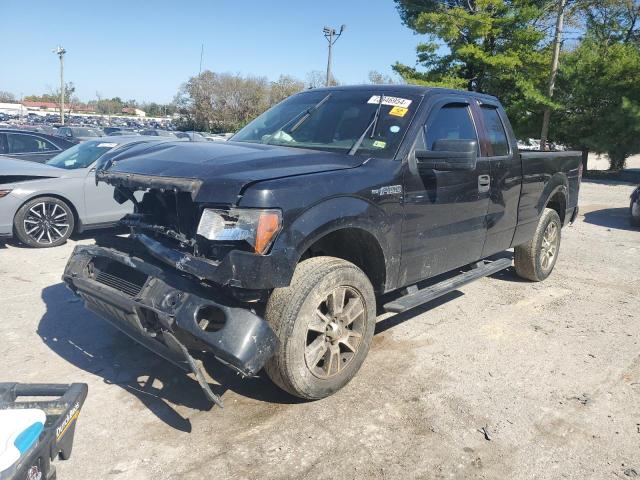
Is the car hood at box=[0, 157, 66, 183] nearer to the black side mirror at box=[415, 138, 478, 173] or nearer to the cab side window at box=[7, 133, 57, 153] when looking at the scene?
the cab side window at box=[7, 133, 57, 153]

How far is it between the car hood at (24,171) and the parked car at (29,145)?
6.88 ft

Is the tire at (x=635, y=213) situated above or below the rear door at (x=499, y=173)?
below

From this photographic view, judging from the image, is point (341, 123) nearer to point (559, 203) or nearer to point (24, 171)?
point (559, 203)

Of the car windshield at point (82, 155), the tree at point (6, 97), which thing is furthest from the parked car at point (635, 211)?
the tree at point (6, 97)

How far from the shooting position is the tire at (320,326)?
9.74ft

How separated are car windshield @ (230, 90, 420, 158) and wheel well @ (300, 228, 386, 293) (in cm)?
63

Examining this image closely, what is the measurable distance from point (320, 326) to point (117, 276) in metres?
1.35

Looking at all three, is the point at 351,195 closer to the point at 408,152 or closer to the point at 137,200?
the point at 408,152

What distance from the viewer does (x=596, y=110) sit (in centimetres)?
1977

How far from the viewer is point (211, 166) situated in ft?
10.1


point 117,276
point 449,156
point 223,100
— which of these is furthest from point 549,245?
point 223,100

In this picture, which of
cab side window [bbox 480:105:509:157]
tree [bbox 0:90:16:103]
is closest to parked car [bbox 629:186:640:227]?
cab side window [bbox 480:105:509:157]

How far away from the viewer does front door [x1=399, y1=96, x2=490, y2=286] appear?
378 cm

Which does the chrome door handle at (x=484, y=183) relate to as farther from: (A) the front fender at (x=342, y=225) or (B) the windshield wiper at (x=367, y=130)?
(A) the front fender at (x=342, y=225)
